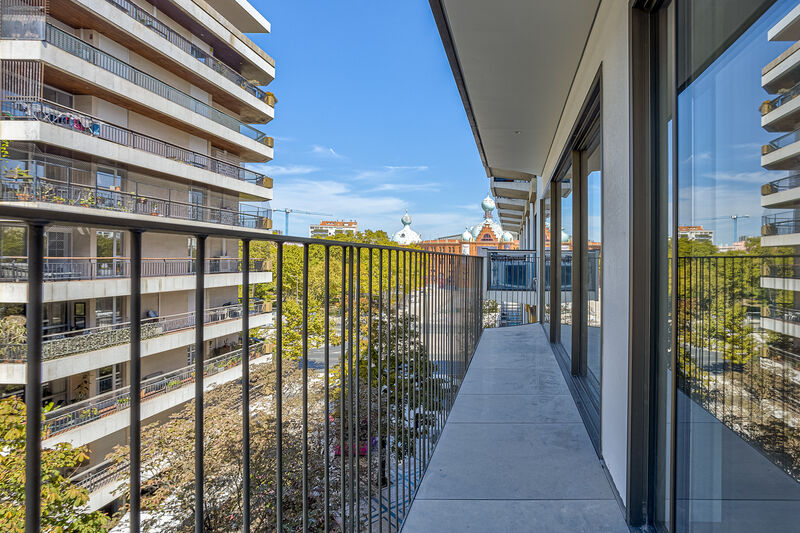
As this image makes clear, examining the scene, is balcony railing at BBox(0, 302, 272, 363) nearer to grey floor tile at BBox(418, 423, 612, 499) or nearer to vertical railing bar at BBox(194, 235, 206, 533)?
vertical railing bar at BBox(194, 235, 206, 533)

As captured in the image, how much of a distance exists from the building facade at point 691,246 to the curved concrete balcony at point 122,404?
1.05m

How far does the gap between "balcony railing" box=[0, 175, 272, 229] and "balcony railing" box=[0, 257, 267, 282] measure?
6.44 feet

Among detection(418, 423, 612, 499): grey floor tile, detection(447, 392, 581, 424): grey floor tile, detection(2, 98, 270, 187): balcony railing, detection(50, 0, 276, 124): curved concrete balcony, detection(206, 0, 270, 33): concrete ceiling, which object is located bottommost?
detection(418, 423, 612, 499): grey floor tile

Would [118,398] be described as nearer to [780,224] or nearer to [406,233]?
[780,224]

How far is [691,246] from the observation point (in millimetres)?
1252

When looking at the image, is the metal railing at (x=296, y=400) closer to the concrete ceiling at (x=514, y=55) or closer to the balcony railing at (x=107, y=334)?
the balcony railing at (x=107, y=334)

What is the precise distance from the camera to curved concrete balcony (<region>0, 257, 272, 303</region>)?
1.25ft

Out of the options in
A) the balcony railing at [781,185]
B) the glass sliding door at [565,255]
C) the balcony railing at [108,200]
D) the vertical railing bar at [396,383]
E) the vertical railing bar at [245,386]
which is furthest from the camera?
the glass sliding door at [565,255]

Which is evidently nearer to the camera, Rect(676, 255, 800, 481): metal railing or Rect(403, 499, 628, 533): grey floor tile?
Rect(676, 255, 800, 481): metal railing

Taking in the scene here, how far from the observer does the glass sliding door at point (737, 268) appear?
825 mm

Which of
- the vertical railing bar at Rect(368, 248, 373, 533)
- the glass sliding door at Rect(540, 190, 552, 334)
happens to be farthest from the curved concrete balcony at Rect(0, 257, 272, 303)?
the glass sliding door at Rect(540, 190, 552, 334)

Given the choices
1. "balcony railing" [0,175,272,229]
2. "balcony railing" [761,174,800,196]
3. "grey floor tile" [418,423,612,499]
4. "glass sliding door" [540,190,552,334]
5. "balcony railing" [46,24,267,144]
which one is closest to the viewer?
"balcony railing" [761,174,800,196]

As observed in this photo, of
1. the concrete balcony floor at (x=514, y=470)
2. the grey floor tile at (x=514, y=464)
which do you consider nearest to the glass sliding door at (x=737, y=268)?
the concrete balcony floor at (x=514, y=470)

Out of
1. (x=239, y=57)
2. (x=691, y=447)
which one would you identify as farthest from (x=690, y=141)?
(x=239, y=57)
